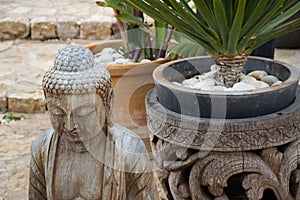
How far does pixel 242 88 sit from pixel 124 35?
92 cm

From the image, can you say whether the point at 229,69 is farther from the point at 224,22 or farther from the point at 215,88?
the point at 224,22

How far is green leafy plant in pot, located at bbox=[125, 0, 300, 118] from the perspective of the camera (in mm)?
1470

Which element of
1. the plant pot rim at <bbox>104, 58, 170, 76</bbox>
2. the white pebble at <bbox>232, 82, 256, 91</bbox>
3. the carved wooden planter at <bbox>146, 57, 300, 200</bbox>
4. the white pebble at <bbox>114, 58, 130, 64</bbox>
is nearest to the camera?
the carved wooden planter at <bbox>146, 57, 300, 200</bbox>

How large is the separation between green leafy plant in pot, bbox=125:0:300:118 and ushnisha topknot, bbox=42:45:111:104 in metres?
0.52

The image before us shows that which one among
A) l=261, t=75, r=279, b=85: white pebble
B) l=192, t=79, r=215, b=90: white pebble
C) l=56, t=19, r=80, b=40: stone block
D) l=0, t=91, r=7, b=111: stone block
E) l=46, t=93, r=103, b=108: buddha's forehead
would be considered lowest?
l=0, t=91, r=7, b=111: stone block

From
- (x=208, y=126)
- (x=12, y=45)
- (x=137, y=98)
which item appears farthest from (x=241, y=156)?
(x=12, y=45)

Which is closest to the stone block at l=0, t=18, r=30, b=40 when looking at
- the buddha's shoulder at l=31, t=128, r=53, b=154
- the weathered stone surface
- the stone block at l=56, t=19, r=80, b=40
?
the stone block at l=56, t=19, r=80, b=40

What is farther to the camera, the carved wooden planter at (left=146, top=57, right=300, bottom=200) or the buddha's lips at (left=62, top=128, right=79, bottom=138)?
the carved wooden planter at (left=146, top=57, right=300, bottom=200)

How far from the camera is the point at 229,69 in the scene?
5.46 feet

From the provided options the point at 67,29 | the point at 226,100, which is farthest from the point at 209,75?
the point at 67,29

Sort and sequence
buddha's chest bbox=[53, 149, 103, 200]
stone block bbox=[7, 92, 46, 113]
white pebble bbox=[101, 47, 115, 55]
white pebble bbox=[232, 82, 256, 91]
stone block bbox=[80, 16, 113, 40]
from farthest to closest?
stone block bbox=[80, 16, 113, 40] < stone block bbox=[7, 92, 46, 113] < white pebble bbox=[101, 47, 115, 55] < white pebble bbox=[232, 82, 256, 91] < buddha's chest bbox=[53, 149, 103, 200]

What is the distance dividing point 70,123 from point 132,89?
3.80ft

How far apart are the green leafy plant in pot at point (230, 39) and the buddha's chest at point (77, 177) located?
48 centimetres

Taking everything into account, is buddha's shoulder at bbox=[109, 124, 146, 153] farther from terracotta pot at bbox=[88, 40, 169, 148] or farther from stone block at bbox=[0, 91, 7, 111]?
stone block at bbox=[0, 91, 7, 111]
